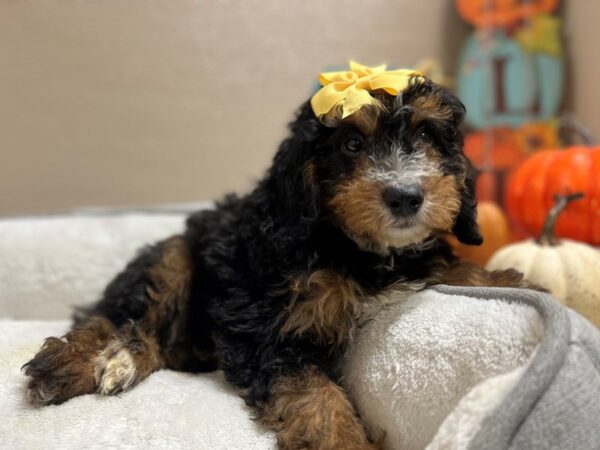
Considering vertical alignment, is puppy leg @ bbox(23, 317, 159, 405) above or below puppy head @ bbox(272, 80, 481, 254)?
below

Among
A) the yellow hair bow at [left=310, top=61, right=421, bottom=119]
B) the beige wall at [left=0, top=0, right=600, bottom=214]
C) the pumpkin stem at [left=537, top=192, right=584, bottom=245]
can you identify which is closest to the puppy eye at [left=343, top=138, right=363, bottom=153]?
the yellow hair bow at [left=310, top=61, right=421, bottom=119]

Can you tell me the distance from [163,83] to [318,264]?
8.19 ft

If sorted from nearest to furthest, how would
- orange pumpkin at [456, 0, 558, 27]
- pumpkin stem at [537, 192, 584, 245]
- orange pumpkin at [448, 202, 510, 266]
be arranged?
pumpkin stem at [537, 192, 584, 245]
orange pumpkin at [448, 202, 510, 266]
orange pumpkin at [456, 0, 558, 27]

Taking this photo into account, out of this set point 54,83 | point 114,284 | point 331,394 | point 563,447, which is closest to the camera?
point 563,447

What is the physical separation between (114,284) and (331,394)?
1.19 m

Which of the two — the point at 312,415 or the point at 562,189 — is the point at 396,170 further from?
the point at 562,189

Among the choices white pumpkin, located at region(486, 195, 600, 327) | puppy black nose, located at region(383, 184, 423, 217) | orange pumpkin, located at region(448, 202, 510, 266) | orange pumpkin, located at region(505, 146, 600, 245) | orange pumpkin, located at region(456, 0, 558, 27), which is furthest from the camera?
orange pumpkin, located at region(456, 0, 558, 27)

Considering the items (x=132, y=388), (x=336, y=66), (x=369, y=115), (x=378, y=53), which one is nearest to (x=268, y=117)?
(x=336, y=66)

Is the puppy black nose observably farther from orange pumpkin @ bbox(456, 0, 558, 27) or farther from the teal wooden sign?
orange pumpkin @ bbox(456, 0, 558, 27)

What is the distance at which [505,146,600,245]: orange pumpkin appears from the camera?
10.1 feet

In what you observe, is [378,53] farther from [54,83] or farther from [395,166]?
[395,166]

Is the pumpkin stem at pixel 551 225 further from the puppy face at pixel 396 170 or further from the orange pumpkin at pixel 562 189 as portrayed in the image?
the puppy face at pixel 396 170

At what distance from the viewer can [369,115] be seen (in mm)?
1818

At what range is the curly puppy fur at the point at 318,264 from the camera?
5.67 ft
